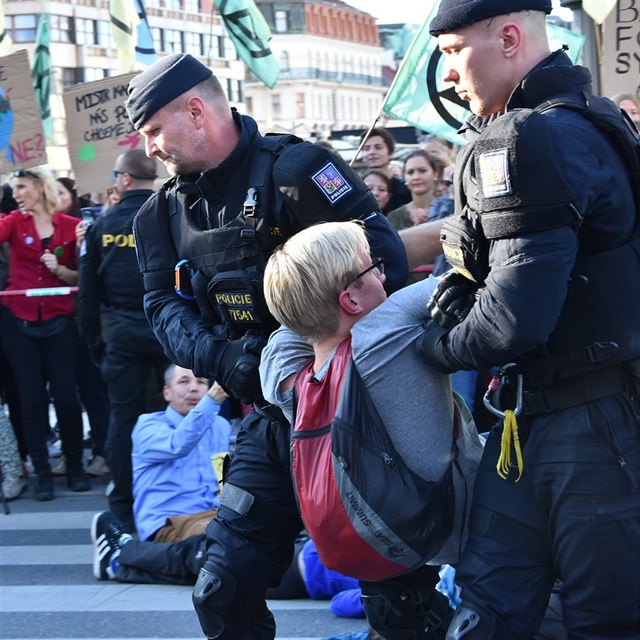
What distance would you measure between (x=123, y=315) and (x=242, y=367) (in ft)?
11.2

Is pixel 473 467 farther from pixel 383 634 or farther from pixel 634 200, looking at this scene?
pixel 634 200

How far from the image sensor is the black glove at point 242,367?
352 cm

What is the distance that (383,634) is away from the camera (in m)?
3.36

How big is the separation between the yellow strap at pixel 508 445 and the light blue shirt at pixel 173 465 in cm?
307

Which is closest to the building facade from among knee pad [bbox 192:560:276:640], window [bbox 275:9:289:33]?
window [bbox 275:9:289:33]

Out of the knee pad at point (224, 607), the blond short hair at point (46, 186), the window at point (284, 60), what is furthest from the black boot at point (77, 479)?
the window at point (284, 60)

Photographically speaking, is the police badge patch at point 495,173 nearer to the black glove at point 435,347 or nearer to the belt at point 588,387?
the black glove at point 435,347

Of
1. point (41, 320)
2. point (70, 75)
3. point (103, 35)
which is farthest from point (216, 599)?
point (103, 35)

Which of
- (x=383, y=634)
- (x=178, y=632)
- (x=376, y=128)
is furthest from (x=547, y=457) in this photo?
(x=376, y=128)

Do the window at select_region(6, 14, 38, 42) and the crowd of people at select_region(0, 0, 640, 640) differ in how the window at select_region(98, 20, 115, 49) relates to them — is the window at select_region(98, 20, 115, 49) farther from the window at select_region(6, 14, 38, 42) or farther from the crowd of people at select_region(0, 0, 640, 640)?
the crowd of people at select_region(0, 0, 640, 640)

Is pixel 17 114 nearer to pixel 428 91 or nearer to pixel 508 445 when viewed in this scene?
pixel 428 91

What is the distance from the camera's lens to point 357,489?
2.92 meters

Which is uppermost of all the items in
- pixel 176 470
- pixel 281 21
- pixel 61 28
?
pixel 281 21

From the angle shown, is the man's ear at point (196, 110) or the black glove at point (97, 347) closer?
the man's ear at point (196, 110)
